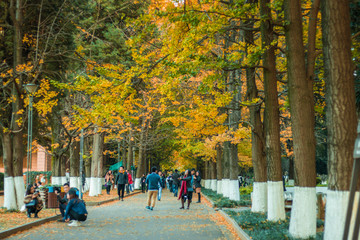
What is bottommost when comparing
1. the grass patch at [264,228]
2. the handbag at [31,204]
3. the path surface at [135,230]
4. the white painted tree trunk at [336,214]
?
the path surface at [135,230]

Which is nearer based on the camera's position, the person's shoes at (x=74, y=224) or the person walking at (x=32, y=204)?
the person's shoes at (x=74, y=224)

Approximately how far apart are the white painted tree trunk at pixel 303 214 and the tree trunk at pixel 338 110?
7.99ft

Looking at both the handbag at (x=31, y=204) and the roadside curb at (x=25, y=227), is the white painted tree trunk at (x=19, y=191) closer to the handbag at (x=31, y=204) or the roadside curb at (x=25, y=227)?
the roadside curb at (x=25, y=227)

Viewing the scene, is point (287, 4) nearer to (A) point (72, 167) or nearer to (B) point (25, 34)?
(B) point (25, 34)

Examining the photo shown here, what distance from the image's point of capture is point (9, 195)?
18156 millimetres

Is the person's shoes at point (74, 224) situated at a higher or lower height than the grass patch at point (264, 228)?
lower

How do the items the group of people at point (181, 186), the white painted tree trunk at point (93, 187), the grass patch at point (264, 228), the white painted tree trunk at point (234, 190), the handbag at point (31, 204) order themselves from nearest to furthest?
the grass patch at point (264, 228), the handbag at point (31, 204), the group of people at point (181, 186), the white painted tree trunk at point (234, 190), the white painted tree trunk at point (93, 187)

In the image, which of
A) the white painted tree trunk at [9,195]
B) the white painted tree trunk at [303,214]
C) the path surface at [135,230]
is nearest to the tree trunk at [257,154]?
the path surface at [135,230]

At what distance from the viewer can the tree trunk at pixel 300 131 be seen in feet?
34.4

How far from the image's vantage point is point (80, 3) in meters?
20.8

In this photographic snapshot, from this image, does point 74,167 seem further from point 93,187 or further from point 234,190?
point 234,190

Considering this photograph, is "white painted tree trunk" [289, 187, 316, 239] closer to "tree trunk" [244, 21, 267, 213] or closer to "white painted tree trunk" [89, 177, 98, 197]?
"tree trunk" [244, 21, 267, 213]

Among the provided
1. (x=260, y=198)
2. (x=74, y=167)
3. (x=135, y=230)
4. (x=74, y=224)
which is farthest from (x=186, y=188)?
(x=74, y=167)

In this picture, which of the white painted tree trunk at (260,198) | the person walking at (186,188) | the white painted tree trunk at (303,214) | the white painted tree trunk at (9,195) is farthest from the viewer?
the person walking at (186,188)
